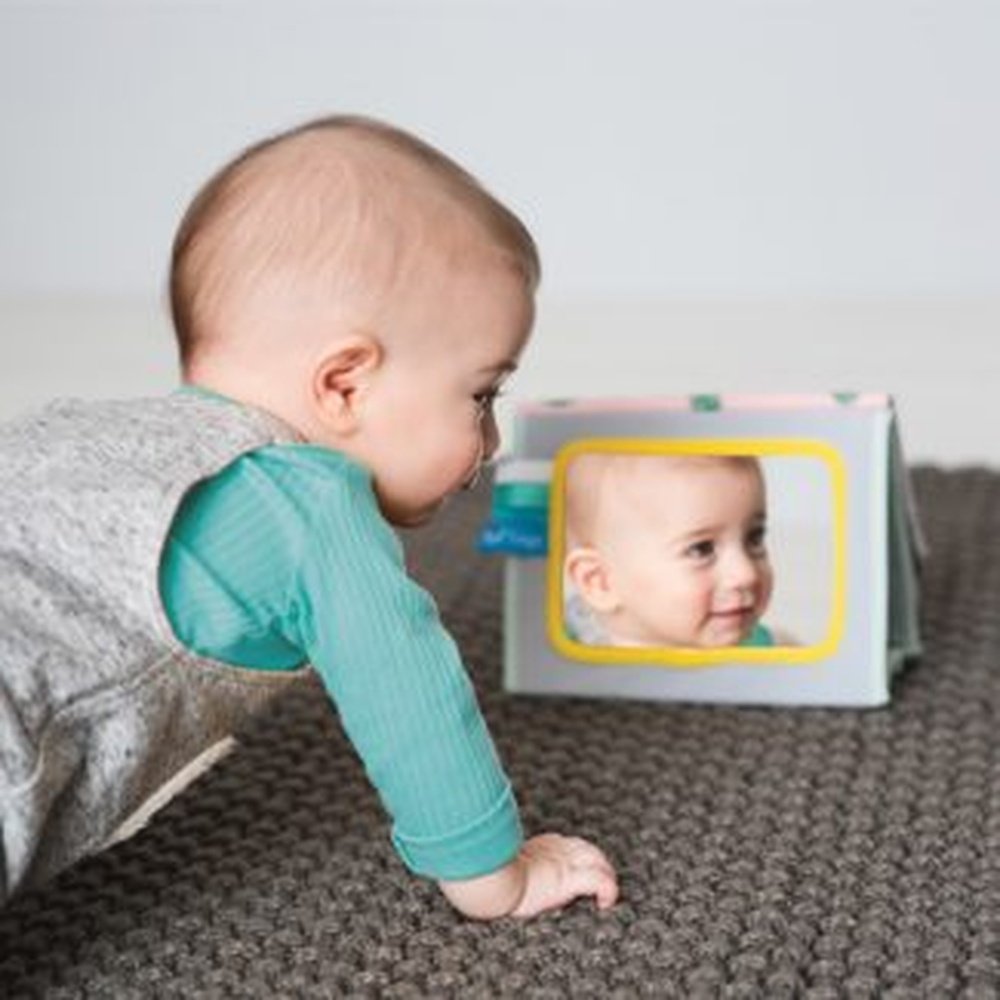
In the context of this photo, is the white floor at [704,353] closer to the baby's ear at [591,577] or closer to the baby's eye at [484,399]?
the baby's ear at [591,577]

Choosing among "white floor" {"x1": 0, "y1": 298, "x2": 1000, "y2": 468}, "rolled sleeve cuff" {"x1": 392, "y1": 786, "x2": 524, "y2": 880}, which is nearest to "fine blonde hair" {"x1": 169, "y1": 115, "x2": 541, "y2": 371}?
"rolled sleeve cuff" {"x1": 392, "y1": 786, "x2": 524, "y2": 880}

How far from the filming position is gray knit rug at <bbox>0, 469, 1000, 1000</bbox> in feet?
3.23

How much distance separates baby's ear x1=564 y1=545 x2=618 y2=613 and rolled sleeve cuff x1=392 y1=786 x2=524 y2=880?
0.36 m

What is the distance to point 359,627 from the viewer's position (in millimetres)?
1012

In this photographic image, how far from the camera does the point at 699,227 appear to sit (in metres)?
2.50

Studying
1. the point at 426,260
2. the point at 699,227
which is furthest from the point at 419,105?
the point at 426,260

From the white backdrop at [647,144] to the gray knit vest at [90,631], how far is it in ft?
4.60

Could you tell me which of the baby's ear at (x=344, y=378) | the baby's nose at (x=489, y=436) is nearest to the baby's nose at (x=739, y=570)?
the baby's nose at (x=489, y=436)

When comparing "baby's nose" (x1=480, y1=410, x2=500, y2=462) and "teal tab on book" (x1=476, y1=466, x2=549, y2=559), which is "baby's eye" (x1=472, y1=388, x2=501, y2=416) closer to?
"baby's nose" (x1=480, y1=410, x2=500, y2=462)

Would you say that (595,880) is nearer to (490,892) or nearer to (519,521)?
(490,892)

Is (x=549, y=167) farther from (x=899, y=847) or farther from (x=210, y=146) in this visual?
(x=899, y=847)

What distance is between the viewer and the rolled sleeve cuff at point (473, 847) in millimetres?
1019

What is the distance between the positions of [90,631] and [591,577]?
0.47m

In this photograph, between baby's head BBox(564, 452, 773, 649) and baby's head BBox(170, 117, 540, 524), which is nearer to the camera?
baby's head BBox(170, 117, 540, 524)
